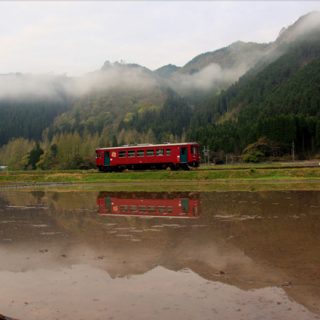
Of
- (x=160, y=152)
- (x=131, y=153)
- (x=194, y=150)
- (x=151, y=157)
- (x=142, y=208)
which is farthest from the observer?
(x=131, y=153)

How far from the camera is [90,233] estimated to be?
2075cm

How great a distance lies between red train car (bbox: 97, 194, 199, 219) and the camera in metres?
26.9

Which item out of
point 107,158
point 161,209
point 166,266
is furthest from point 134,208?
point 107,158

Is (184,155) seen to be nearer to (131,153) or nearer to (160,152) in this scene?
(160,152)

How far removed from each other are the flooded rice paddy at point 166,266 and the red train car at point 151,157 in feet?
119

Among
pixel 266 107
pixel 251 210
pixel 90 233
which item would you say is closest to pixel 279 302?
pixel 90 233

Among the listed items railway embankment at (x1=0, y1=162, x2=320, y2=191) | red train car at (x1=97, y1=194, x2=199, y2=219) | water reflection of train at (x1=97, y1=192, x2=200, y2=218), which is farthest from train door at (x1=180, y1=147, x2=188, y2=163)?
red train car at (x1=97, y1=194, x2=199, y2=219)

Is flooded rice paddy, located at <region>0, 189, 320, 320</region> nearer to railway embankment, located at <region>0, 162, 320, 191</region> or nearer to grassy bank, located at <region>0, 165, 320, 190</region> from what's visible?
railway embankment, located at <region>0, 162, 320, 191</region>

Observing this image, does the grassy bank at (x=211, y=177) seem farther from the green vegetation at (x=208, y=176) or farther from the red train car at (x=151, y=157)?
the red train car at (x=151, y=157)

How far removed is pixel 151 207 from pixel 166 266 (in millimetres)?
16690

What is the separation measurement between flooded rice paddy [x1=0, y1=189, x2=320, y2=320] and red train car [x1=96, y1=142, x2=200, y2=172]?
36.2m

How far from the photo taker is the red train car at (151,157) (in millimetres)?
62438

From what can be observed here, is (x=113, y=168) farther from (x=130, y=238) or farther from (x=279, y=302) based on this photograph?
(x=279, y=302)

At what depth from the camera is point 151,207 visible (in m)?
30.7
